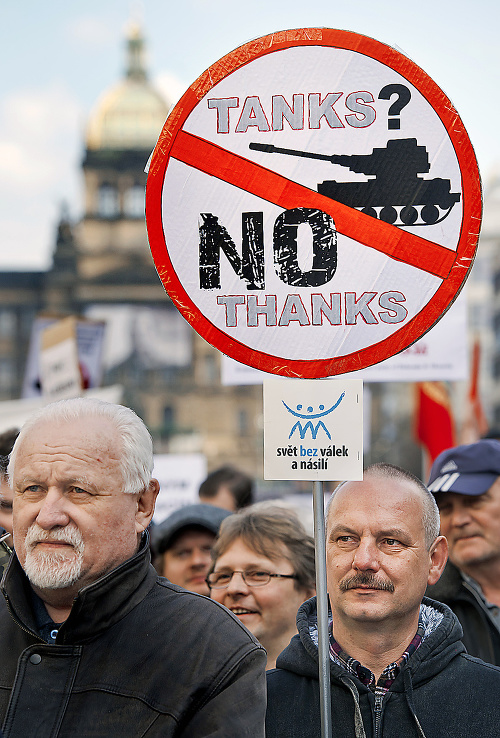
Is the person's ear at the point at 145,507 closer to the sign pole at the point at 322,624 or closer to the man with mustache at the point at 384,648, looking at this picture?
the sign pole at the point at 322,624

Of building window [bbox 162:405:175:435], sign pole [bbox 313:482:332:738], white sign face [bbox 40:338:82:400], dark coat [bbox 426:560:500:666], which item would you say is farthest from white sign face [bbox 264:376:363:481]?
building window [bbox 162:405:175:435]

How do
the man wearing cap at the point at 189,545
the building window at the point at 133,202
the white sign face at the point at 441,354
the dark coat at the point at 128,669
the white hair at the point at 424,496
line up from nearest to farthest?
the dark coat at the point at 128,669 → the white hair at the point at 424,496 → the man wearing cap at the point at 189,545 → the white sign face at the point at 441,354 → the building window at the point at 133,202

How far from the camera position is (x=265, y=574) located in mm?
3469

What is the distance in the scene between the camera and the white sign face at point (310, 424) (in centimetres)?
242

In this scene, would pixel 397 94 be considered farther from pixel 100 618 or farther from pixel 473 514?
pixel 473 514

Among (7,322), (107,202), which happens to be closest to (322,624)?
(7,322)

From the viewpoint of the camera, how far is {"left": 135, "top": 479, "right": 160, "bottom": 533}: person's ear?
2.40 m

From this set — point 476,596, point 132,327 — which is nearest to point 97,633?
point 476,596

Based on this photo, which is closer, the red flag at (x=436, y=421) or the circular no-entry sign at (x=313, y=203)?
the circular no-entry sign at (x=313, y=203)

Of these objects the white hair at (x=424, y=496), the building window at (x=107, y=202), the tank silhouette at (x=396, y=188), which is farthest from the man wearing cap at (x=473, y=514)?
the building window at (x=107, y=202)

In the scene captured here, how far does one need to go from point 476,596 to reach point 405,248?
1689 mm

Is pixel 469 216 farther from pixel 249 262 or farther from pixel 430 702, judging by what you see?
pixel 430 702

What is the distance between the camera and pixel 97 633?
225cm

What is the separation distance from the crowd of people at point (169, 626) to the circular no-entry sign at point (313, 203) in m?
0.40
